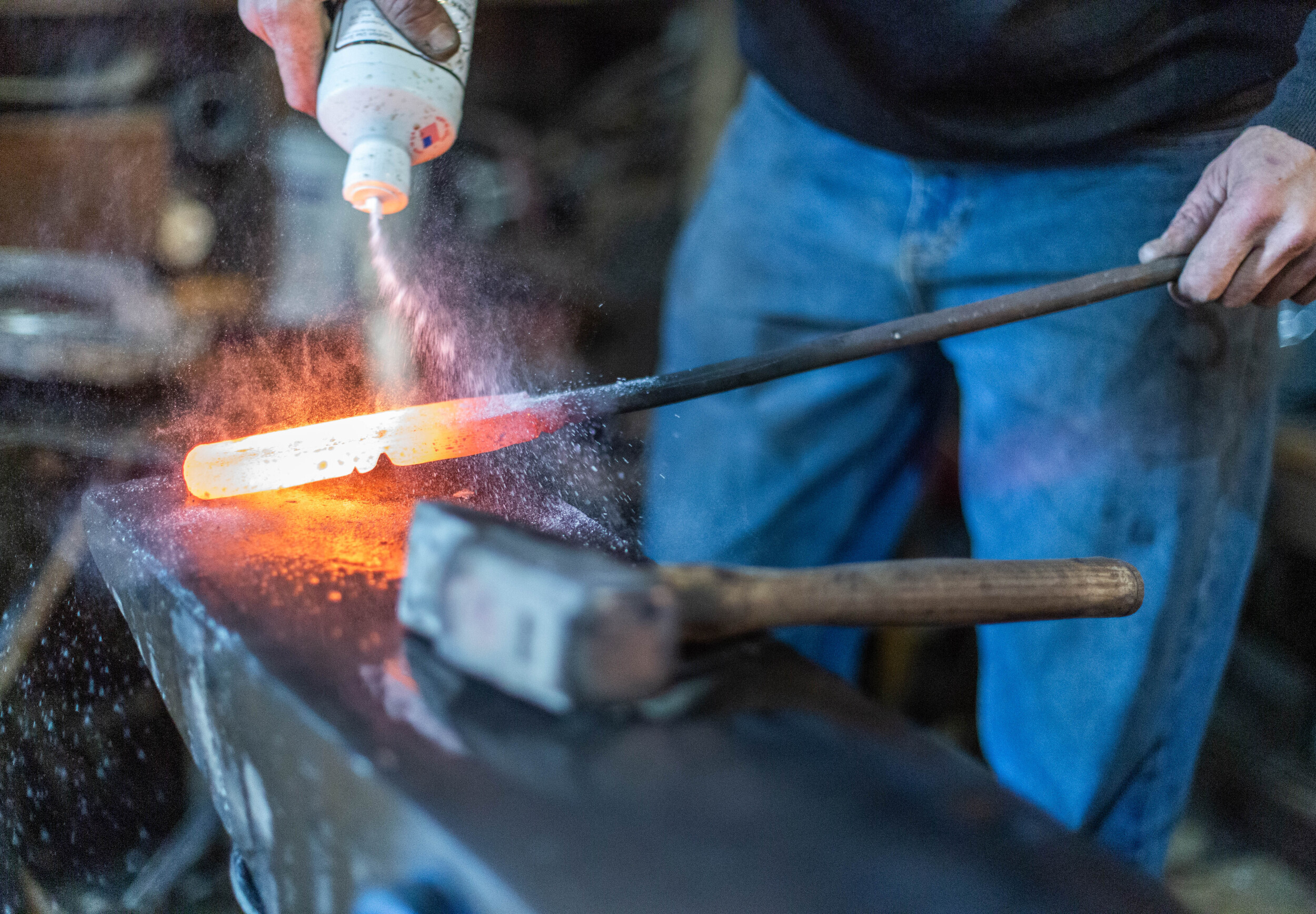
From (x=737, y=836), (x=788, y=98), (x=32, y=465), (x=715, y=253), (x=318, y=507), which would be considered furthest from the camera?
(x=715, y=253)

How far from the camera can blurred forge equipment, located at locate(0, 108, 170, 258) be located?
4.88 ft

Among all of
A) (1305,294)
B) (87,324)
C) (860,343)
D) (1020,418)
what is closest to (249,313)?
(87,324)

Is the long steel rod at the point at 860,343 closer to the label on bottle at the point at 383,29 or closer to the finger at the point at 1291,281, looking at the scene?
the finger at the point at 1291,281

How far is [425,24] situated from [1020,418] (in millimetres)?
823

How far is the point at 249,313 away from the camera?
150cm

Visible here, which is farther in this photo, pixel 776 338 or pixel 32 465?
pixel 776 338

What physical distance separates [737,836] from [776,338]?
0.87 meters

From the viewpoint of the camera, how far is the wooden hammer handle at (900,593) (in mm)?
472

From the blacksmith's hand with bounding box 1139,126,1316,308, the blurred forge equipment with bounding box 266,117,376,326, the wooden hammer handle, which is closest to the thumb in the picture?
the blacksmith's hand with bounding box 1139,126,1316,308

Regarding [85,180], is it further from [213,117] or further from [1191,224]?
[1191,224]

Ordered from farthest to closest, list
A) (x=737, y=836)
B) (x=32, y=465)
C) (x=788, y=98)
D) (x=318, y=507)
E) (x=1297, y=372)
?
1. (x=1297, y=372)
2. (x=788, y=98)
3. (x=32, y=465)
4. (x=318, y=507)
5. (x=737, y=836)

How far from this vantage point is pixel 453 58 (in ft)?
2.79

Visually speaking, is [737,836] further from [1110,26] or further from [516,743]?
[1110,26]

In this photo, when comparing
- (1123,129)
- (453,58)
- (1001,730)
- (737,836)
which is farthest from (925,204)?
(737,836)
